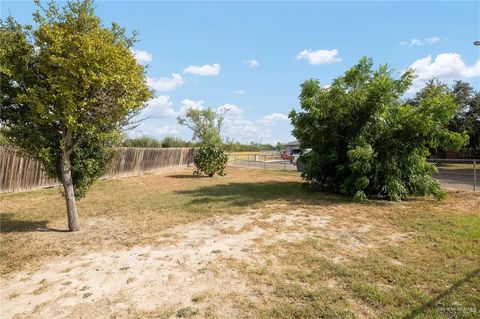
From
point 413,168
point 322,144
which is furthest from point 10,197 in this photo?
point 413,168

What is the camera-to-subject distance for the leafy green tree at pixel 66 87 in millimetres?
5203

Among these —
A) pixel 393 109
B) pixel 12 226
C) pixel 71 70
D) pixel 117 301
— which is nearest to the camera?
pixel 117 301

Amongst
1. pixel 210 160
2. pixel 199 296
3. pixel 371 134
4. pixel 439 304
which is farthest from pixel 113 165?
pixel 439 304

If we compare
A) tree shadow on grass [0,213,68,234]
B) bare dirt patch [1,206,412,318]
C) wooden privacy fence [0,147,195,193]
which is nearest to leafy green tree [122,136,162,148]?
wooden privacy fence [0,147,195,193]

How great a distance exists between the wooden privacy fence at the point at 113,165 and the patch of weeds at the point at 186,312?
15.7 ft

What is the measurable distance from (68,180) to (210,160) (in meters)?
11.5

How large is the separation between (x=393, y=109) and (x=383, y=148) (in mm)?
1471

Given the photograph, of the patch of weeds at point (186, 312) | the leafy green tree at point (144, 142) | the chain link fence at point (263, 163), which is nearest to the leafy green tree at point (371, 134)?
the patch of weeds at point (186, 312)

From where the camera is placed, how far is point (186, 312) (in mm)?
3131

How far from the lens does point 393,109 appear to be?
33.6 feet

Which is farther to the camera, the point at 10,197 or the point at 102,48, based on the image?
the point at 10,197

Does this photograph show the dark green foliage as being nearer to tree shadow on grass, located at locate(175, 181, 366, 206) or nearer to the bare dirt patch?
tree shadow on grass, located at locate(175, 181, 366, 206)

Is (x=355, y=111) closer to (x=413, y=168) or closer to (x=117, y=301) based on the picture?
(x=413, y=168)

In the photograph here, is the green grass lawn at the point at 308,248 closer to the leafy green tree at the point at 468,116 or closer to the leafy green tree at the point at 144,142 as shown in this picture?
the leafy green tree at the point at 468,116
